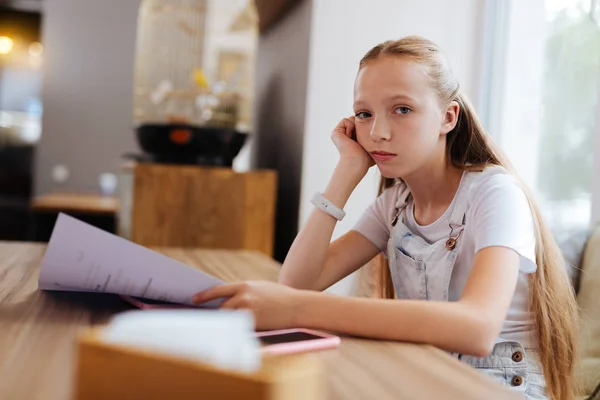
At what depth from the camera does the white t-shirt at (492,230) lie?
3.45 ft

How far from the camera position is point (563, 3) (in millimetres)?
2018

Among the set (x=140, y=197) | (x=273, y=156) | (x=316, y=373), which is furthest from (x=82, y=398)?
(x=273, y=156)

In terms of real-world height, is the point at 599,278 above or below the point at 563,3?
below

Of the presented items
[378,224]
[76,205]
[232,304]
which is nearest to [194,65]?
[378,224]

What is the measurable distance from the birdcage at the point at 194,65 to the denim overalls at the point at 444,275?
1.18m

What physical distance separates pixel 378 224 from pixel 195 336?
1.01 meters

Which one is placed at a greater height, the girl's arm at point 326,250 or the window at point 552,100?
the window at point 552,100

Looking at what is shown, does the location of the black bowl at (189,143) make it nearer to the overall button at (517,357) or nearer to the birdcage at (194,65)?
the birdcage at (194,65)

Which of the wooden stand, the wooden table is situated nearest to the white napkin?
the wooden table

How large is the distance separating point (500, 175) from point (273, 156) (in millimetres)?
1427

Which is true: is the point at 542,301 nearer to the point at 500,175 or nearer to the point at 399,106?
the point at 500,175

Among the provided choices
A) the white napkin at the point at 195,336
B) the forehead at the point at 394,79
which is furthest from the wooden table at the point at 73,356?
the forehead at the point at 394,79

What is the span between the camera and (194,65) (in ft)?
8.75

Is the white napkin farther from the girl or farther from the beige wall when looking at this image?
the beige wall
